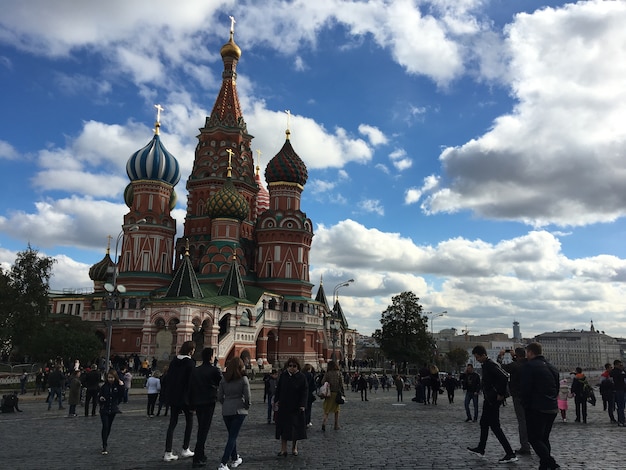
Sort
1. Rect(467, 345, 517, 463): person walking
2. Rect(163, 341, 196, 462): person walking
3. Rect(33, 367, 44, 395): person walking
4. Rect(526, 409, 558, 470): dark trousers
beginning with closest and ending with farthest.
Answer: Rect(526, 409, 558, 470): dark trousers, Rect(163, 341, 196, 462): person walking, Rect(467, 345, 517, 463): person walking, Rect(33, 367, 44, 395): person walking

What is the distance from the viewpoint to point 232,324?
46000 millimetres

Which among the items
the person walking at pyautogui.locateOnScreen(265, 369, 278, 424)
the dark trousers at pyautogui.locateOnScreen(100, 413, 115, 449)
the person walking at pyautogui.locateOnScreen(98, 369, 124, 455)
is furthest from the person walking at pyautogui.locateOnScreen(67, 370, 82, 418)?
the dark trousers at pyautogui.locateOnScreen(100, 413, 115, 449)

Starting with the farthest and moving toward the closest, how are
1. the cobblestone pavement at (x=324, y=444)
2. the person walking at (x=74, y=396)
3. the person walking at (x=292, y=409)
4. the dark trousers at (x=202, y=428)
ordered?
the person walking at (x=74, y=396) → the person walking at (x=292, y=409) → the cobblestone pavement at (x=324, y=444) → the dark trousers at (x=202, y=428)

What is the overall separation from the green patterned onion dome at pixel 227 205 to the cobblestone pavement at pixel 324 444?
121 ft

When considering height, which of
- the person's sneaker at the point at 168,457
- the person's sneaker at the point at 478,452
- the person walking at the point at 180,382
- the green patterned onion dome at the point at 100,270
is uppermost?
the green patterned onion dome at the point at 100,270

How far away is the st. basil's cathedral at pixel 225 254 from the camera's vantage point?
161 ft

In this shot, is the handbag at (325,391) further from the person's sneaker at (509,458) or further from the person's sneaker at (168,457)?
the person's sneaker at (509,458)

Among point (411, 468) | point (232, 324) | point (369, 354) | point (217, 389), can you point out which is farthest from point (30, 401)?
point (369, 354)

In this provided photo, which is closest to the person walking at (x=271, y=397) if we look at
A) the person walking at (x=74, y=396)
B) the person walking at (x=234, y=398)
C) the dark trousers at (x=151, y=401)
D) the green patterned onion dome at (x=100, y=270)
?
the dark trousers at (x=151, y=401)

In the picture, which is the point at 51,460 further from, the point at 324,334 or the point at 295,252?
the point at 324,334

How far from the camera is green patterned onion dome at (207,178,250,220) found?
5322cm

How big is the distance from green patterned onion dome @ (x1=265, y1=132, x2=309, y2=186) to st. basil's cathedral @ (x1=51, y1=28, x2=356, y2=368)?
4.3 inches

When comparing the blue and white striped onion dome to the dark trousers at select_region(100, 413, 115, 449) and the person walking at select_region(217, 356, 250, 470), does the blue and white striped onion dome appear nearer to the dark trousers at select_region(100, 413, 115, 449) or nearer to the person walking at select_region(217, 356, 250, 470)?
the dark trousers at select_region(100, 413, 115, 449)

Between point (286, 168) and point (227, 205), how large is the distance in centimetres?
882
